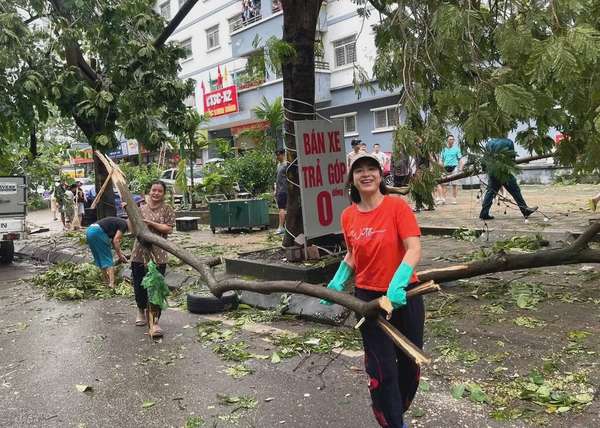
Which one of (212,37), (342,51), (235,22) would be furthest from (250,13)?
(212,37)

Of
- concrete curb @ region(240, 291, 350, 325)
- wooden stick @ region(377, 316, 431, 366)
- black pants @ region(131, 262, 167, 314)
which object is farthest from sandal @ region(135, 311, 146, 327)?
wooden stick @ region(377, 316, 431, 366)

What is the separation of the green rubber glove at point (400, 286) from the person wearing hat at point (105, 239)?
6.29 metres

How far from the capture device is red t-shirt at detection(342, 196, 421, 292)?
3.10 m

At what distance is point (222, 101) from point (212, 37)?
5550 millimetres

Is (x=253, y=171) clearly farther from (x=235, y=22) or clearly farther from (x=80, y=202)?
(x=235, y=22)

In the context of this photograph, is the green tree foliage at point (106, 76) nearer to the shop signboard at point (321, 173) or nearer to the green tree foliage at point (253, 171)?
the shop signboard at point (321, 173)

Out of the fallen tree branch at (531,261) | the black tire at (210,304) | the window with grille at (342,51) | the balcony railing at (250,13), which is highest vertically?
the balcony railing at (250,13)

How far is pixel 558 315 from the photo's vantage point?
17.2ft

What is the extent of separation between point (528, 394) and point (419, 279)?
1.69 m

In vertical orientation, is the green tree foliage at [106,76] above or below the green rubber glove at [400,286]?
above

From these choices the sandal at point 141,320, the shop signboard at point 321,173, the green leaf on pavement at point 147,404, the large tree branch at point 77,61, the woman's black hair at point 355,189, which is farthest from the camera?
the large tree branch at point 77,61

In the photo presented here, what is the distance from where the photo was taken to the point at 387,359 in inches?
122

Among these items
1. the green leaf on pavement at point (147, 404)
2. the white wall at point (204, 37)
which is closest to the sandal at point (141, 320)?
the green leaf on pavement at point (147, 404)

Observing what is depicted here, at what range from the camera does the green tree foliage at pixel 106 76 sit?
9758 mm
